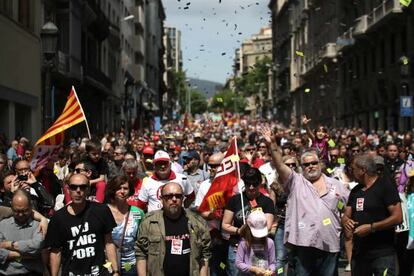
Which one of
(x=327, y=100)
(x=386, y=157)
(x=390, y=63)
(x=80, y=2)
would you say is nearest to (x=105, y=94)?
(x=80, y=2)

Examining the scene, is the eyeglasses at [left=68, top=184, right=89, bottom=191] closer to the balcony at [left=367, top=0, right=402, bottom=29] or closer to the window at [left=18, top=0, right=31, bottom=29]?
the window at [left=18, top=0, right=31, bottom=29]

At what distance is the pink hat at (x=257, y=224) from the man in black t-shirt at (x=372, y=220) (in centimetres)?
92

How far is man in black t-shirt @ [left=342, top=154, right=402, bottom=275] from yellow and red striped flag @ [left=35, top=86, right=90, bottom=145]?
5.23m

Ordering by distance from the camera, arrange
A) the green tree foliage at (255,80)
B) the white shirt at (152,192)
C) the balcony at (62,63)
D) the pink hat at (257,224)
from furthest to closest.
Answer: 1. the green tree foliage at (255,80)
2. the balcony at (62,63)
3. the white shirt at (152,192)
4. the pink hat at (257,224)

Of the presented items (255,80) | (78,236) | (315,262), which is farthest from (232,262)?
(255,80)

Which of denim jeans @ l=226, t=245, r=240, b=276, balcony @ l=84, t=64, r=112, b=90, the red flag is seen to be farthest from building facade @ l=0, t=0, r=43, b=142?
denim jeans @ l=226, t=245, r=240, b=276

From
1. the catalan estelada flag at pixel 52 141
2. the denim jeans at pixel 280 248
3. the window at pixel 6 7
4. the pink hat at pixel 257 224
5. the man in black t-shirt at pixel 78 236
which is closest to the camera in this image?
the man in black t-shirt at pixel 78 236

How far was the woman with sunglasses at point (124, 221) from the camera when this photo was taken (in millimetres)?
8398

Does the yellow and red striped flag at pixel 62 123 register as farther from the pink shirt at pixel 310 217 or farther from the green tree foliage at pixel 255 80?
the green tree foliage at pixel 255 80

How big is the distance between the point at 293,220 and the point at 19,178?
3131mm

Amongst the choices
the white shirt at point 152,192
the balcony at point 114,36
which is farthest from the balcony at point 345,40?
the white shirt at point 152,192

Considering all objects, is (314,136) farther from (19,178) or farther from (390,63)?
(390,63)

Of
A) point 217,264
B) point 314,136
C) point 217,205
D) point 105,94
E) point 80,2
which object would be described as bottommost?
point 217,264

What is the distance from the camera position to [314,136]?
47.7 feet
